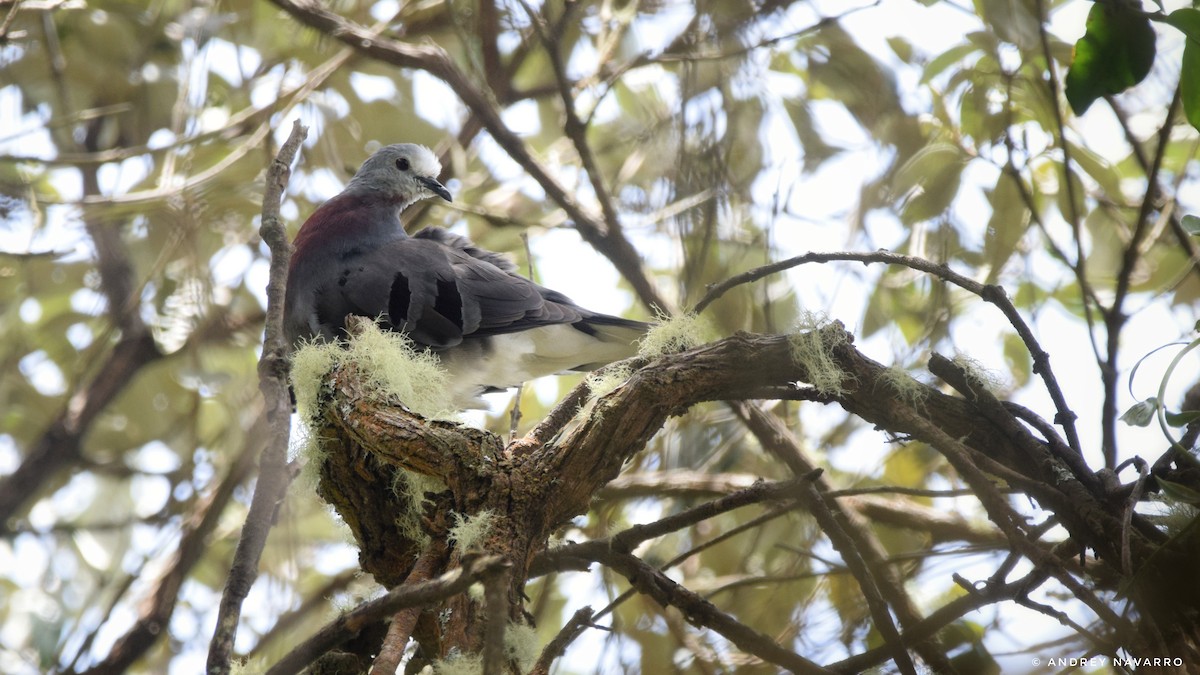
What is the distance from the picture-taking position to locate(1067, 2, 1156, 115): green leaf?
6.47 ft

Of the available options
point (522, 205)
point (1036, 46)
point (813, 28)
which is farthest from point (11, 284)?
point (1036, 46)

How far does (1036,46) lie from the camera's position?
277 cm

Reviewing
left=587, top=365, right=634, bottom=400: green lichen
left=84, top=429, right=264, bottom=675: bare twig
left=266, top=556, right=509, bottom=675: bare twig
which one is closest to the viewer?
left=266, top=556, right=509, bottom=675: bare twig

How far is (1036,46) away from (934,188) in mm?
483

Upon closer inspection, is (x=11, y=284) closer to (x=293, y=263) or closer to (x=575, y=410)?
(x=293, y=263)

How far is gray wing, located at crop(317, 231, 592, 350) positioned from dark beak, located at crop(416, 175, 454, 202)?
0.93ft

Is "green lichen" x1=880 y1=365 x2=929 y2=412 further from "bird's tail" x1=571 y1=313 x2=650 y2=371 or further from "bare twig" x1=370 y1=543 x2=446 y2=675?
"bird's tail" x1=571 y1=313 x2=650 y2=371

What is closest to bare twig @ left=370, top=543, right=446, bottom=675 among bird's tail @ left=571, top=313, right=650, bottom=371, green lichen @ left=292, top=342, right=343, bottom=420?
green lichen @ left=292, top=342, right=343, bottom=420

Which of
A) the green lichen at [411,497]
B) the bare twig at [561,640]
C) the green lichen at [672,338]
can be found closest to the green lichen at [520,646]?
the bare twig at [561,640]

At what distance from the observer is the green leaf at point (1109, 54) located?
6.47 ft

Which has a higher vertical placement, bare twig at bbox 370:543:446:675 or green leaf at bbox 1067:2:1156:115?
green leaf at bbox 1067:2:1156:115

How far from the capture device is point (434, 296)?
3018 mm

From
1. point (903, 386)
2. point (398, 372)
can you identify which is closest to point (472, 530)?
point (398, 372)

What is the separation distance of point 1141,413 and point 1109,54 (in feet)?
2.41
